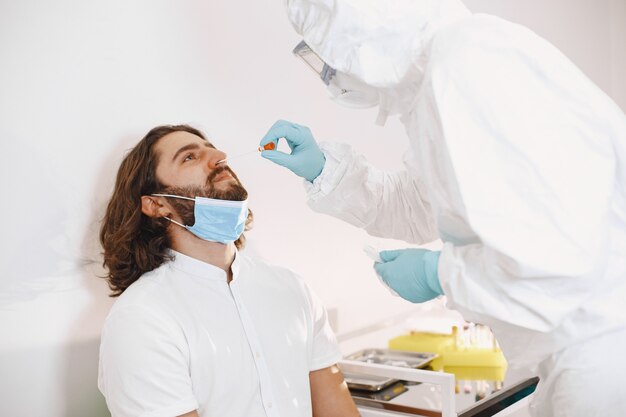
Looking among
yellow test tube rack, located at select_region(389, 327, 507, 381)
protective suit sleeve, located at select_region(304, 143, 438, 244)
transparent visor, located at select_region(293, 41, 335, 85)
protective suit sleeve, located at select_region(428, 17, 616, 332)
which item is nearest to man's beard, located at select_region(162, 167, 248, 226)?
protective suit sleeve, located at select_region(304, 143, 438, 244)

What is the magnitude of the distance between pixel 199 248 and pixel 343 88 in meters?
0.71

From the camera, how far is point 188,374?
158 cm

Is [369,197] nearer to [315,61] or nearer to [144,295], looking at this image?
[315,61]

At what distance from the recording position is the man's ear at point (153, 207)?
71.6 inches

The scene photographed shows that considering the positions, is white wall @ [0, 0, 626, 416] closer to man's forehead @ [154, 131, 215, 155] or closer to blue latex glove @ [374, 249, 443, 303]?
man's forehead @ [154, 131, 215, 155]

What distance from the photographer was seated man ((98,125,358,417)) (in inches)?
61.3

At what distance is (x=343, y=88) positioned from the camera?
A: 1.39m

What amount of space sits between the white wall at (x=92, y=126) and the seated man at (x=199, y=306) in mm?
116

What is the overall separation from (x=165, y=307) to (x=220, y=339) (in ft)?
0.58

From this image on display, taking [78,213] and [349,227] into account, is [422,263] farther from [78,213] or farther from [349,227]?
[349,227]

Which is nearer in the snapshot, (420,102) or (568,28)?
(420,102)

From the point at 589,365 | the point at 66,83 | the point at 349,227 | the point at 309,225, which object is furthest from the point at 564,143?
the point at 349,227

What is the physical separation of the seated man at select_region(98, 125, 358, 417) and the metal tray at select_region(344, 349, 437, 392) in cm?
19

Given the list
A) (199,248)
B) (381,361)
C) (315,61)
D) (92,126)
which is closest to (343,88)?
(315,61)
